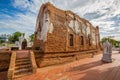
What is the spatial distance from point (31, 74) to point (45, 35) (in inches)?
164

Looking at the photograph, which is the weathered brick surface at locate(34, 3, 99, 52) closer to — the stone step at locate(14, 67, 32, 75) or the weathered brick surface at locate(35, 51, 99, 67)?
the weathered brick surface at locate(35, 51, 99, 67)

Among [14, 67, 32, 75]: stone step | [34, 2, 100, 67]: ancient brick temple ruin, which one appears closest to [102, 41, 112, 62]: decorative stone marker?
[34, 2, 100, 67]: ancient brick temple ruin

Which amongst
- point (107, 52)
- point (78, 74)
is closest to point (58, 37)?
point (78, 74)

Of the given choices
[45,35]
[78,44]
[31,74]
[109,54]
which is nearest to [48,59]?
[45,35]

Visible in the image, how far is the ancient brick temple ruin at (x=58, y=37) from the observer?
9.71 m

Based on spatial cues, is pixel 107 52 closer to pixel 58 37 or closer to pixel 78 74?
pixel 58 37

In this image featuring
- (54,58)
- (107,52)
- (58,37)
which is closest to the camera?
(54,58)

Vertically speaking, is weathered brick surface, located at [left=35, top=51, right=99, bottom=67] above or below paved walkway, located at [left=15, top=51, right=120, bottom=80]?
above

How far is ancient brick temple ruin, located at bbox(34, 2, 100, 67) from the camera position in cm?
971

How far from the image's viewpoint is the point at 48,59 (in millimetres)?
9625

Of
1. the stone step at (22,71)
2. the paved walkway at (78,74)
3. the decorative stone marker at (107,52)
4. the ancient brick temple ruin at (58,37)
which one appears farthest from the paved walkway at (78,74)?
the decorative stone marker at (107,52)

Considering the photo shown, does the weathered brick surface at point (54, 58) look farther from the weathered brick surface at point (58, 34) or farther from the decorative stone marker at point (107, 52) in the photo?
the decorative stone marker at point (107, 52)

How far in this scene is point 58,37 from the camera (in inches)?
426

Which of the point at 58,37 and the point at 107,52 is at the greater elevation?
the point at 58,37
